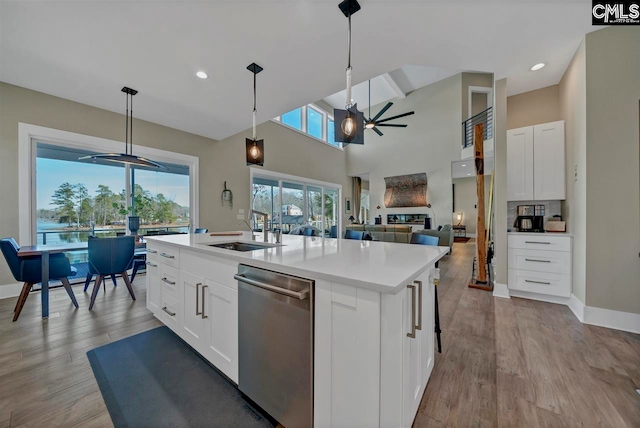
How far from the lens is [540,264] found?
Answer: 115 inches

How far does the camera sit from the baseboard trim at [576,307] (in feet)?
7.94

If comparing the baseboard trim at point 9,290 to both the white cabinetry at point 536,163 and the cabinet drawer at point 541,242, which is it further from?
the white cabinetry at point 536,163

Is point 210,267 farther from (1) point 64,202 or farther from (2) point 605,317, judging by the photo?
(1) point 64,202

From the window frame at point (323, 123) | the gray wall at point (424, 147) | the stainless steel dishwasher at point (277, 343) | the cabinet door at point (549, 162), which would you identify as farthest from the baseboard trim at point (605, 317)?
the window frame at point (323, 123)

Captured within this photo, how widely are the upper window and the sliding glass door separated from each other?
1660mm

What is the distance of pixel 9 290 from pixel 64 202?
128cm

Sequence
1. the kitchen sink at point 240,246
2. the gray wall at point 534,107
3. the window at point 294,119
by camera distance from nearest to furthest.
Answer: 1. the kitchen sink at point 240,246
2. the gray wall at point 534,107
3. the window at point 294,119

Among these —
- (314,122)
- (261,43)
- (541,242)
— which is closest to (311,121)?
(314,122)

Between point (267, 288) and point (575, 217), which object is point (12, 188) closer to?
point (267, 288)

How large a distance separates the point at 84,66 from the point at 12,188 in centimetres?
191

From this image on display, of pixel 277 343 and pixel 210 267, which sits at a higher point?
pixel 210 267

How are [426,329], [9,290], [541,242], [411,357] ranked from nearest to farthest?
[411,357] < [426,329] < [541,242] < [9,290]

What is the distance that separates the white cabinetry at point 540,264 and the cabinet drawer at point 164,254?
3857 millimetres
